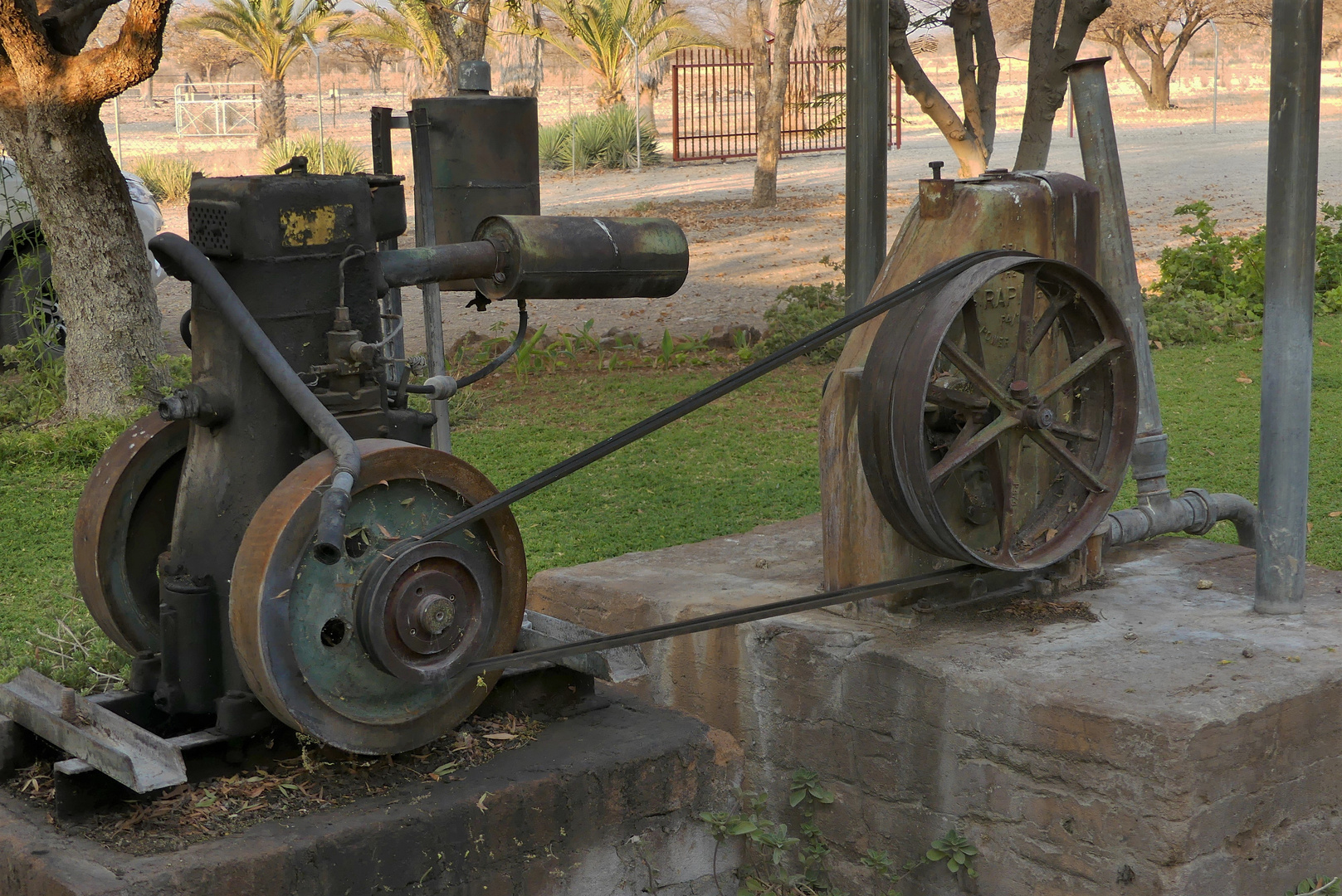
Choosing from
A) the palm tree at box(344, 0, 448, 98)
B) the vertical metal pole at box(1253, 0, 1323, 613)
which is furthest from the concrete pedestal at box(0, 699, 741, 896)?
the palm tree at box(344, 0, 448, 98)

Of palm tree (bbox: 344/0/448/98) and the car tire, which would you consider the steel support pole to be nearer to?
the car tire

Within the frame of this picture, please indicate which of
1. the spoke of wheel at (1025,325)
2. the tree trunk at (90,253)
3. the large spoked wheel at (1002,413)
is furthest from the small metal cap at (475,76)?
the tree trunk at (90,253)

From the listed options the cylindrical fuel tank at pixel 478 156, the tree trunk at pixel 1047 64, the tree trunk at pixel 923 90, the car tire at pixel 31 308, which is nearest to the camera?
the cylindrical fuel tank at pixel 478 156

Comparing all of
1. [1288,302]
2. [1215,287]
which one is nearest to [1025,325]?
[1288,302]

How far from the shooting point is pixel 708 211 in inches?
732

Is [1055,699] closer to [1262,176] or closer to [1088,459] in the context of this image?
[1088,459]

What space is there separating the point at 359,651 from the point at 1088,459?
6.34 ft

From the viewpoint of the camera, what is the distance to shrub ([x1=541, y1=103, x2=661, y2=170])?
84.5 feet

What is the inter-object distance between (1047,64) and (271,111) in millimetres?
24612

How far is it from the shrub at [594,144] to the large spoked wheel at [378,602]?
23.5 metres

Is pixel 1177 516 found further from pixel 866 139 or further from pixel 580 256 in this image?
pixel 580 256

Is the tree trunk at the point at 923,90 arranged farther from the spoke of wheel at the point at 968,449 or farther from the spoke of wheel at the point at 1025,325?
the spoke of wheel at the point at 968,449

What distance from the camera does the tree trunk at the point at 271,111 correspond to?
2911cm

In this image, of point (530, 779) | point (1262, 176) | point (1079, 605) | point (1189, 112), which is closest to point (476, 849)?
point (530, 779)
